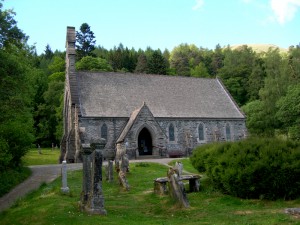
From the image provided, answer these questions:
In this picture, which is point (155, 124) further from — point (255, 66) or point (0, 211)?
point (255, 66)

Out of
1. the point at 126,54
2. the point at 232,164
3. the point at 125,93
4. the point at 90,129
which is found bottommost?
the point at 232,164

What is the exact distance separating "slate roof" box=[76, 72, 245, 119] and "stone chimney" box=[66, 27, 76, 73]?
1.32m

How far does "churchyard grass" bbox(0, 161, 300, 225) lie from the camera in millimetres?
10211

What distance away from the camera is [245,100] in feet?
248

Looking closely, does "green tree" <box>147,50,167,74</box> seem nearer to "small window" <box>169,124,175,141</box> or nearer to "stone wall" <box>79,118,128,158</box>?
"small window" <box>169,124,175,141</box>

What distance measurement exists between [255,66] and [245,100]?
7.77m

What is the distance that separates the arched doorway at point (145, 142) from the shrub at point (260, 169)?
76.9 ft

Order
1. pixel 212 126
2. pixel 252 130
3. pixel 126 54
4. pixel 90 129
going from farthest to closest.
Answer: pixel 126 54 < pixel 252 130 < pixel 212 126 < pixel 90 129

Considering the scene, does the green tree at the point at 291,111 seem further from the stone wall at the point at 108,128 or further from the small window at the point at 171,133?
the stone wall at the point at 108,128

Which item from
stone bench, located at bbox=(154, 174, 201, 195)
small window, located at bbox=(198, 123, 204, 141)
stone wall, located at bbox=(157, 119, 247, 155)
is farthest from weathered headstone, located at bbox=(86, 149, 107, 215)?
small window, located at bbox=(198, 123, 204, 141)

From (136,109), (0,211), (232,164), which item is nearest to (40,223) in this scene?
(0,211)

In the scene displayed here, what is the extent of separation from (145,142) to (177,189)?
998 inches

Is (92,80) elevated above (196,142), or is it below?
above

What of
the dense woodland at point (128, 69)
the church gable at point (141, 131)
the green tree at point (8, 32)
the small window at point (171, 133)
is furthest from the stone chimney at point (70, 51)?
the green tree at point (8, 32)
